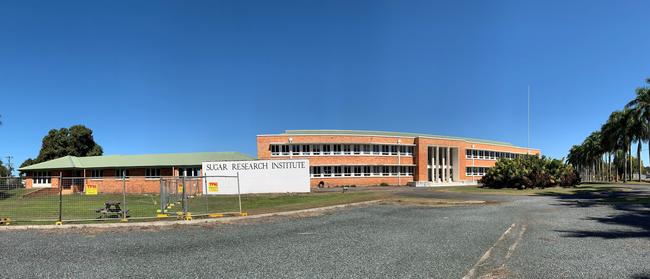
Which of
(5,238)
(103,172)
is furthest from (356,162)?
(5,238)

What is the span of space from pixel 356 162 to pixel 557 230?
152ft

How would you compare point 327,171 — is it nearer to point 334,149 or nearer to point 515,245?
point 334,149

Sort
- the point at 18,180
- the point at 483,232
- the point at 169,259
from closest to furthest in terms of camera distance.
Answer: the point at 169,259
the point at 483,232
the point at 18,180

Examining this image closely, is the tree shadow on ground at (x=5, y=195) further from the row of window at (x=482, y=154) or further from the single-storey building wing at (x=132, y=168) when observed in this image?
the row of window at (x=482, y=154)

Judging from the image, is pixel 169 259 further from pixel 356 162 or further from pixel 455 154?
pixel 455 154

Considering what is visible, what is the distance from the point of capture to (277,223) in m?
14.2

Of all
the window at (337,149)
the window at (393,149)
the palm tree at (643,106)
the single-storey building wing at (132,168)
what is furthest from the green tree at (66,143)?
the palm tree at (643,106)

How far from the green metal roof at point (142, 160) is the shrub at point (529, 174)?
2821 centimetres

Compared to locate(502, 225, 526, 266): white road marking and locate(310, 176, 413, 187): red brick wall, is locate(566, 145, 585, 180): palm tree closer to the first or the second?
locate(310, 176, 413, 187): red brick wall

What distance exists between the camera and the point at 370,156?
59188 mm

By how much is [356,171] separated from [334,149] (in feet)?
14.1

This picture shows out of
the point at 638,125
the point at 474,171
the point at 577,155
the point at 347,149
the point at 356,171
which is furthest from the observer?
the point at 577,155

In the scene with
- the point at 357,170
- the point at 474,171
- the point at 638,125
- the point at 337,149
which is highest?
the point at 638,125

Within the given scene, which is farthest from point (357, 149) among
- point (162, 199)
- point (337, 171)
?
point (162, 199)
